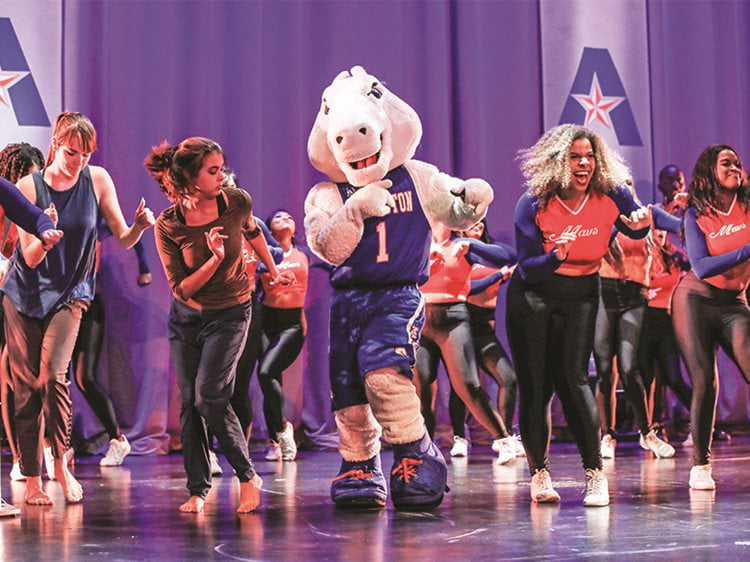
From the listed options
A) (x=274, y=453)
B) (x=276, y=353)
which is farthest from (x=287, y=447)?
(x=276, y=353)

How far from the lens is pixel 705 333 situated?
15.5 feet

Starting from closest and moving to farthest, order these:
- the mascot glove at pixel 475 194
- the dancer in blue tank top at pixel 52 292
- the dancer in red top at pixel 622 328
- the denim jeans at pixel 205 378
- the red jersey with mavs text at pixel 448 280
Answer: the denim jeans at pixel 205 378 → the dancer in blue tank top at pixel 52 292 → the mascot glove at pixel 475 194 → the red jersey with mavs text at pixel 448 280 → the dancer in red top at pixel 622 328

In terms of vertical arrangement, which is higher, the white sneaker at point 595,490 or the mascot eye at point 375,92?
the mascot eye at point 375,92

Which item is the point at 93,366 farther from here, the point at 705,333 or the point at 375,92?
the point at 705,333

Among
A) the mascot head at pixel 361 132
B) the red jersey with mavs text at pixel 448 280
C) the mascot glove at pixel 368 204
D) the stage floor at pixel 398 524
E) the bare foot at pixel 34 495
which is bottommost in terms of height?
the stage floor at pixel 398 524

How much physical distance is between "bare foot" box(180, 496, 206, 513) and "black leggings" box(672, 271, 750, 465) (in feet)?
6.86

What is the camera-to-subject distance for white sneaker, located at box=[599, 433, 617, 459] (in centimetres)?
654

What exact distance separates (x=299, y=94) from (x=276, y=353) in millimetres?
1934

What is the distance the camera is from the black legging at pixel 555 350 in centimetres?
432

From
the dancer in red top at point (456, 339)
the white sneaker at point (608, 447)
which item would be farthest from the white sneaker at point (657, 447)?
the dancer in red top at point (456, 339)

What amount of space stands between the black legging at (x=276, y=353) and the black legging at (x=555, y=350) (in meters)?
2.71

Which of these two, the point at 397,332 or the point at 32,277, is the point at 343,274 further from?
the point at 32,277

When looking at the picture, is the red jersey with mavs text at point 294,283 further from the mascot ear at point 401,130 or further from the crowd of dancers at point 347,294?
the mascot ear at point 401,130

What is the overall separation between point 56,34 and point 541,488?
4.68 m
